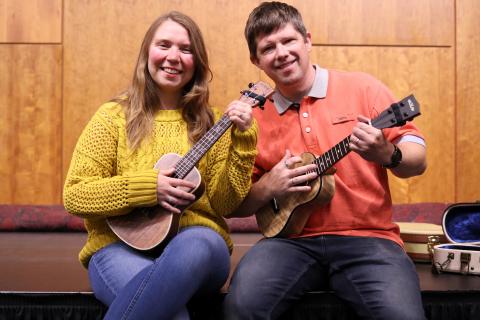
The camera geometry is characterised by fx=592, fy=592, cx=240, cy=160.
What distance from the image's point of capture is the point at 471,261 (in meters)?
2.11

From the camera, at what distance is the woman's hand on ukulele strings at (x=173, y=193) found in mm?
1726

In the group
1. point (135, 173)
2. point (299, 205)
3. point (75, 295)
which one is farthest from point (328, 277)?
point (75, 295)

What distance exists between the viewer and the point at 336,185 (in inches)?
75.9

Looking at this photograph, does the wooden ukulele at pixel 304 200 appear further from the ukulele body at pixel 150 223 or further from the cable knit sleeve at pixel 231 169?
the ukulele body at pixel 150 223

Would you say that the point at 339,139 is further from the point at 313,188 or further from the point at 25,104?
the point at 25,104

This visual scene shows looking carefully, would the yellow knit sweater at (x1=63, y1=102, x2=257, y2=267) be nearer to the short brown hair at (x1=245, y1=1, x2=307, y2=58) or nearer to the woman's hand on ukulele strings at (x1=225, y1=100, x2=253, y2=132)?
the woman's hand on ukulele strings at (x1=225, y1=100, x2=253, y2=132)

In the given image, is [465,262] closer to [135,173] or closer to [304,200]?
[304,200]

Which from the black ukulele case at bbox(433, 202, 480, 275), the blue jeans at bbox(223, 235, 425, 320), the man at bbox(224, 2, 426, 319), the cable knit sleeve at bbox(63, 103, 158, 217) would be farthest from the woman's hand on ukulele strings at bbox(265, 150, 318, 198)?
the black ukulele case at bbox(433, 202, 480, 275)

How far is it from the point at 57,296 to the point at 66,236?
1546 mm

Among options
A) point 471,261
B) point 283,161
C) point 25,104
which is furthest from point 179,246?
point 25,104

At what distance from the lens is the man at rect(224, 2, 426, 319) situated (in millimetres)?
1689

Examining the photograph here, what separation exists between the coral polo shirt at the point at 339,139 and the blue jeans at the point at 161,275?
38cm

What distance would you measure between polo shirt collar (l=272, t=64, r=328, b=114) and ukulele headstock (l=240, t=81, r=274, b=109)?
0.51ft

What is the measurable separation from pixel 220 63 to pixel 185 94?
5.97 ft
